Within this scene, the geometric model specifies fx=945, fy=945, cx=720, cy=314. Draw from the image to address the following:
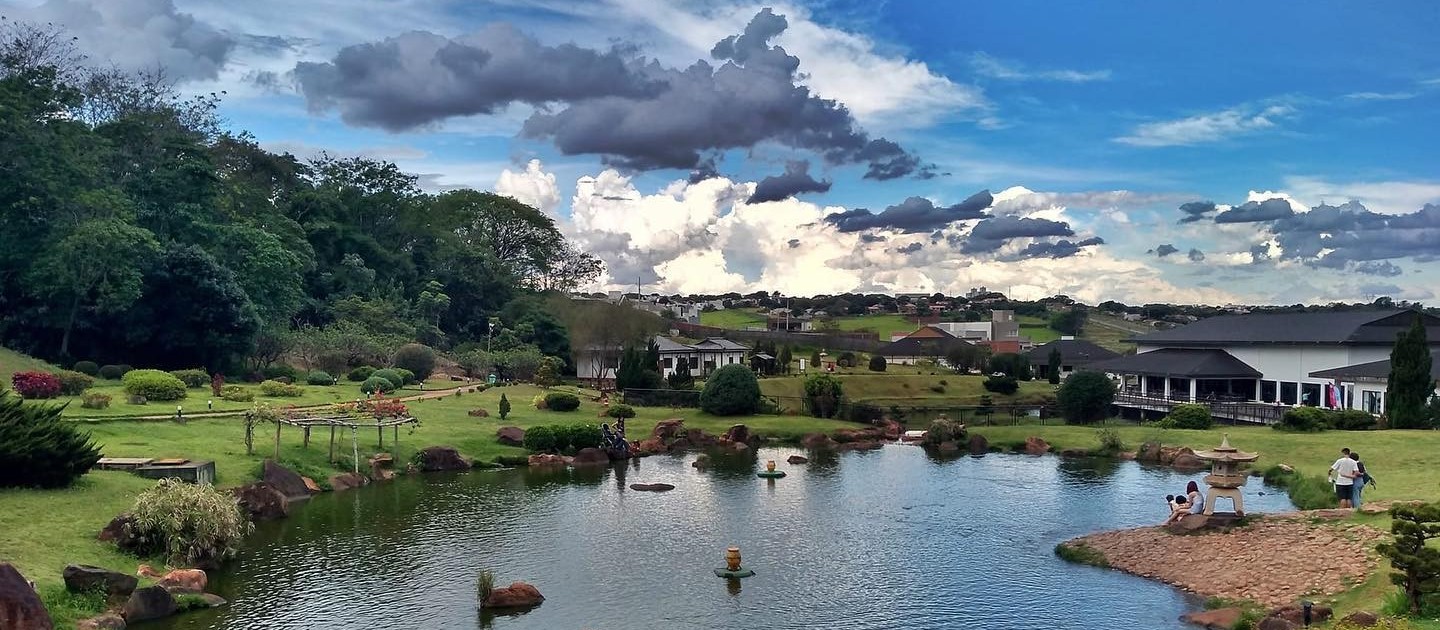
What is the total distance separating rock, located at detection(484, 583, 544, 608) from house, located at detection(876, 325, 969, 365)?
8915 centimetres

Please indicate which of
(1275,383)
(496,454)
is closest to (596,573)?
(496,454)

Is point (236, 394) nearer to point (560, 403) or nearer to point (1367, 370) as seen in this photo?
point (560, 403)

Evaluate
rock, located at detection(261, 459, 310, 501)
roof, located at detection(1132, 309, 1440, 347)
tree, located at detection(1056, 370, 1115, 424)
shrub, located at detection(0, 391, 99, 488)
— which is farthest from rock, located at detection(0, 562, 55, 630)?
roof, located at detection(1132, 309, 1440, 347)

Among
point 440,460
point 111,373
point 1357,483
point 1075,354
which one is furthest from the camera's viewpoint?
point 1075,354

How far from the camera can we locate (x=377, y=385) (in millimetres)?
61969

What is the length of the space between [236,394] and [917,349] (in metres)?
84.0

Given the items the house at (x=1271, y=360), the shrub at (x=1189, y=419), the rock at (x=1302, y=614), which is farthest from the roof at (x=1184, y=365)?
the rock at (x=1302, y=614)

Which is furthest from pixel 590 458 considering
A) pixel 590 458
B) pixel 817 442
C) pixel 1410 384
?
pixel 1410 384

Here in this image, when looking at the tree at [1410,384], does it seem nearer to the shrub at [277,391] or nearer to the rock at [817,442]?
the rock at [817,442]

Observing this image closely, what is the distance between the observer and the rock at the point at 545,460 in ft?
153

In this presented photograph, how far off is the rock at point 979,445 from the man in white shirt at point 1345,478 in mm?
24145

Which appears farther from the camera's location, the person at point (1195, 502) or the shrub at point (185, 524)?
the person at point (1195, 502)

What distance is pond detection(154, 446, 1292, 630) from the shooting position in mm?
22750

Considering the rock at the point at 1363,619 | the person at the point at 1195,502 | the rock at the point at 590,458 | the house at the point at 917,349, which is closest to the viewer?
the rock at the point at 1363,619
